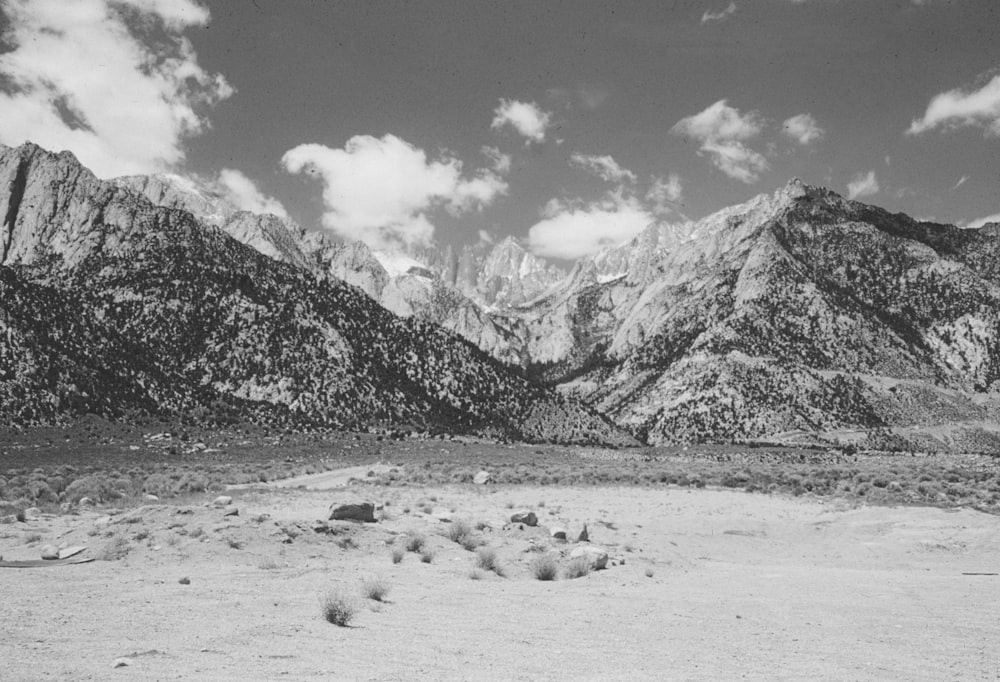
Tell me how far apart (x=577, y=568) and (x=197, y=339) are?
94.6 metres

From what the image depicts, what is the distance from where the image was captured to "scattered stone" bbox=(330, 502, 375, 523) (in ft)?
58.2

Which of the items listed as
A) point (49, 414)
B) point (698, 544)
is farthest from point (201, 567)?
point (49, 414)

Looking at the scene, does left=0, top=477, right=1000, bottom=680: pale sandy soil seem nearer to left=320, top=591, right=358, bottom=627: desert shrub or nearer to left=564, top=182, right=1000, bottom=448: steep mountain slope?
left=320, top=591, right=358, bottom=627: desert shrub

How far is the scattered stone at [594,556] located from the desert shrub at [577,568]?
0.33 meters

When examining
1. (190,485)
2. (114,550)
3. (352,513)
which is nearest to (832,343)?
(190,485)

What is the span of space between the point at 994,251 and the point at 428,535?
219 m

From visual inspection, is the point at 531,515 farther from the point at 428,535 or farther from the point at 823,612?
the point at 823,612

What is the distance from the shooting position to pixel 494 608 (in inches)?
425

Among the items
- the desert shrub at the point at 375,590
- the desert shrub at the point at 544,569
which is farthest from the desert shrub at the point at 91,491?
the desert shrub at the point at 544,569

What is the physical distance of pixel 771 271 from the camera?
530 feet

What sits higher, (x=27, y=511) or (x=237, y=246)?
(x=237, y=246)

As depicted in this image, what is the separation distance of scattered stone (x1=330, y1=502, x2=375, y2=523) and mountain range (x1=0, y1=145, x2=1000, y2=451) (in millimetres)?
54753

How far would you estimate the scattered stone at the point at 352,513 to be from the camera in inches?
698

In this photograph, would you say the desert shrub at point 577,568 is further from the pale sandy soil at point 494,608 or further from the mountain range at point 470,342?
the mountain range at point 470,342
